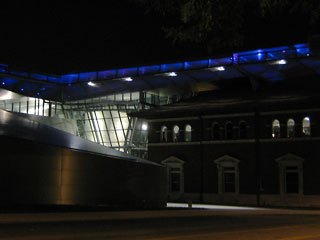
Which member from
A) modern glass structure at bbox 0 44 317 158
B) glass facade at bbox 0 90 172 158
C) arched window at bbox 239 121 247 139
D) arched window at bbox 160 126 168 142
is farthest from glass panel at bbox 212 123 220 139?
glass facade at bbox 0 90 172 158

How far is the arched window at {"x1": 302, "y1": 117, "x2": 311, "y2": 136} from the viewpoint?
43.1m

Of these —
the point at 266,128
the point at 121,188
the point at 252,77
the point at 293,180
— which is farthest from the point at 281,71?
the point at 121,188

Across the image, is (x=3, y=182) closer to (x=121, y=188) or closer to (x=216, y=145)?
(x=121, y=188)

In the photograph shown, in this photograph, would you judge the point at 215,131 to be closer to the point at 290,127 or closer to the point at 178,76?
the point at 290,127

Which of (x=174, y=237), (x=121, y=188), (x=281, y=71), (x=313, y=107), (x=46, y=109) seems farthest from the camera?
(x=46, y=109)

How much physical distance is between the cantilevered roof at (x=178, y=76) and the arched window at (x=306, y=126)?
9.28m

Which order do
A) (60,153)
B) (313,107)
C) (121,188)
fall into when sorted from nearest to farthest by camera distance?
(60,153)
(121,188)
(313,107)

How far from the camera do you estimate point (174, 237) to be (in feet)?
45.3

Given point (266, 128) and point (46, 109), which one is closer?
point (266, 128)

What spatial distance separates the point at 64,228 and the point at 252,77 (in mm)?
42389

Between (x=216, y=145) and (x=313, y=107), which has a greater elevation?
(x=313, y=107)

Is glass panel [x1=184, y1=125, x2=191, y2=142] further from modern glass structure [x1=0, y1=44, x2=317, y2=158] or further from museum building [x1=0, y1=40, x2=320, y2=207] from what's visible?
modern glass structure [x1=0, y1=44, x2=317, y2=158]

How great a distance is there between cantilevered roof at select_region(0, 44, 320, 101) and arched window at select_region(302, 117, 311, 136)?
9285mm

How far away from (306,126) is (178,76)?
20.0 metres
